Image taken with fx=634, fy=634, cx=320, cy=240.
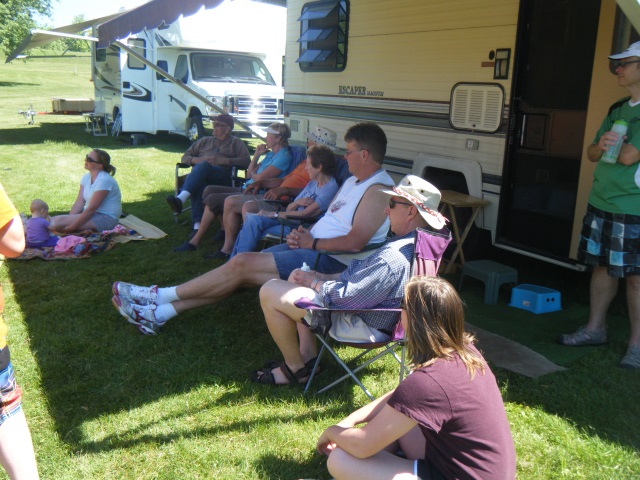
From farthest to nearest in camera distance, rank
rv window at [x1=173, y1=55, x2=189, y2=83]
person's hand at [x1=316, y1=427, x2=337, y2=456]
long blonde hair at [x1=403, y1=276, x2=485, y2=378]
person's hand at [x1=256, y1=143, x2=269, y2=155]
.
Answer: rv window at [x1=173, y1=55, x2=189, y2=83], person's hand at [x1=256, y1=143, x2=269, y2=155], person's hand at [x1=316, y1=427, x2=337, y2=456], long blonde hair at [x1=403, y1=276, x2=485, y2=378]

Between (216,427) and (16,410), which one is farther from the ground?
(16,410)

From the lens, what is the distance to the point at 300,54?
6934mm

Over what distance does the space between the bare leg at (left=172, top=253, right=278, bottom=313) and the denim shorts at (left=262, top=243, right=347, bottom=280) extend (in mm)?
40

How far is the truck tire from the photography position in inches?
483

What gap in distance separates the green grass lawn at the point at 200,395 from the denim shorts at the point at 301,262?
1.61ft

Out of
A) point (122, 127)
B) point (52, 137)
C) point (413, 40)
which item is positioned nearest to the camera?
point (413, 40)

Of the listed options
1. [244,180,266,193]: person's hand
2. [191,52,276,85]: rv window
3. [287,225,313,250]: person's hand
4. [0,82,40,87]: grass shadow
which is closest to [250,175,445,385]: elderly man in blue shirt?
[287,225,313,250]: person's hand

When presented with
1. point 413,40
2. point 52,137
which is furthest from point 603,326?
point 52,137

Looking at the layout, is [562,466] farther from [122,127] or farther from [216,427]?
[122,127]

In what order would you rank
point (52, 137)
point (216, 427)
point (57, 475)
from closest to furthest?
point (57, 475) → point (216, 427) → point (52, 137)

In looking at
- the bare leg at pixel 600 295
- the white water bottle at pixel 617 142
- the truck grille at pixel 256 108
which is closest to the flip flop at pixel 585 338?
the bare leg at pixel 600 295

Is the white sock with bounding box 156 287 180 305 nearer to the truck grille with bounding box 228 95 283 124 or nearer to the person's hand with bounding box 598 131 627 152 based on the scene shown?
the person's hand with bounding box 598 131 627 152

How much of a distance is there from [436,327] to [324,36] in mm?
5004

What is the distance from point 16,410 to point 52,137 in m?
13.6
